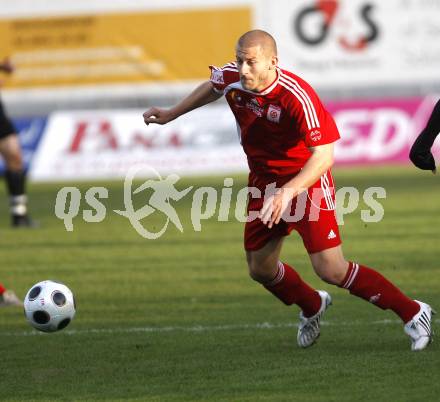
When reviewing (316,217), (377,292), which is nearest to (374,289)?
(377,292)

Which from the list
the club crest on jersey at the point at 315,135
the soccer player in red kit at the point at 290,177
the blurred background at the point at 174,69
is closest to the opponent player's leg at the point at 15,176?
the soccer player in red kit at the point at 290,177

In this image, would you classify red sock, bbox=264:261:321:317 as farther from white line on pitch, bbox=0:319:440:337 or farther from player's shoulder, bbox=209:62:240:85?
player's shoulder, bbox=209:62:240:85

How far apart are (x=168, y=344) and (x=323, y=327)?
1.09 m

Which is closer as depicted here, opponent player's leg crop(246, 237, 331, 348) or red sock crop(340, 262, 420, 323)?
red sock crop(340, 262, 420, 323)

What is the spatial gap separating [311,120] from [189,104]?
1069 millimetres

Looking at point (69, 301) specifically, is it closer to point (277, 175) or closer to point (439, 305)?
point (277, 175)

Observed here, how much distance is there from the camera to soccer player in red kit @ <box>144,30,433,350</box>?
6250mm

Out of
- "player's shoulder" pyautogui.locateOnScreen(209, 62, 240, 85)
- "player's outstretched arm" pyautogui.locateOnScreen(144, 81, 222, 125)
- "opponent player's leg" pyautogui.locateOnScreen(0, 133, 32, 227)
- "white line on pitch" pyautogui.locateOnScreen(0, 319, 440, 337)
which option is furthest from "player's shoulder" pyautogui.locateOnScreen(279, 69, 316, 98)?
→ "opponent player's leg" pyautogui.locateOnScreen(0, 133, 32, 227)

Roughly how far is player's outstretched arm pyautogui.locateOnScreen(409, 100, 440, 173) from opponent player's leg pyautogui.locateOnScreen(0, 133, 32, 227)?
7.85 metres

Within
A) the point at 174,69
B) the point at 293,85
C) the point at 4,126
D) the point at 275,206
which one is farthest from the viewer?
the point at 174,69

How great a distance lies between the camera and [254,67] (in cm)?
622

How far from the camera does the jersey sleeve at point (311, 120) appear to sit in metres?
6.28

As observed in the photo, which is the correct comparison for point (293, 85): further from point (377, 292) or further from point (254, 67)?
point (377, 292)

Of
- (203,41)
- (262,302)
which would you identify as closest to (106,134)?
(203,41)
